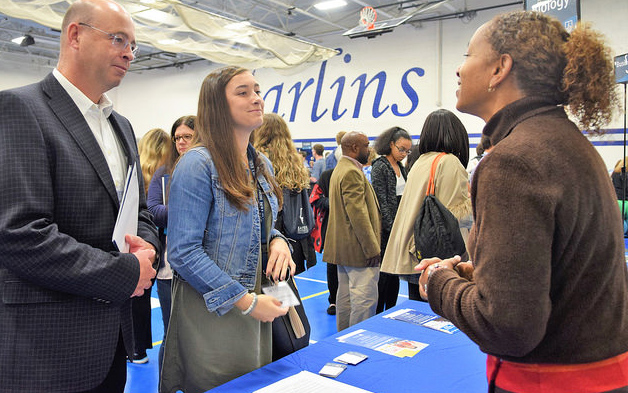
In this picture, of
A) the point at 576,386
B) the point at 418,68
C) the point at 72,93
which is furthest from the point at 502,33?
the point at 418,68

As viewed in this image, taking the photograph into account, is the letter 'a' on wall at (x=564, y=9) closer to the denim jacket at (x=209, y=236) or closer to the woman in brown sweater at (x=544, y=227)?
the woman in brown sweater at (x=544, y=227)

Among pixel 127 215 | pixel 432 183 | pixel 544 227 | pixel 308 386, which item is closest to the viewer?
pixel 544 227

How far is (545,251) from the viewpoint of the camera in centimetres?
81

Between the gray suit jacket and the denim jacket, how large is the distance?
0.26m

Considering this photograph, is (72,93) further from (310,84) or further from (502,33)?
(310,84)

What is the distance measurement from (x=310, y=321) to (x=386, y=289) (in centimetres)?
85

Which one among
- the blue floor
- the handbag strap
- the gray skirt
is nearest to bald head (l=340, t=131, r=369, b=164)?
the handbag strap

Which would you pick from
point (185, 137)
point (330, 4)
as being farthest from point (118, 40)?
point (330, 4)

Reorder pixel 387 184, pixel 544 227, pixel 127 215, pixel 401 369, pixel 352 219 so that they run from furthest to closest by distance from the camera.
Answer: pixel 387 184
pixel 352 219
pixel 401 369
pixel 127 215
pixel 544 227

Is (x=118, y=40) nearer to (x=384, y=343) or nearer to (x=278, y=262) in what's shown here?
(x=278, y=262)

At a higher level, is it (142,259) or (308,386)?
(142,259)

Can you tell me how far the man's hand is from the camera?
127 centimetres

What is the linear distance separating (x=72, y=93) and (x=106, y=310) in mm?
613

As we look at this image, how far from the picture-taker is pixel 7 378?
1.15 meters
